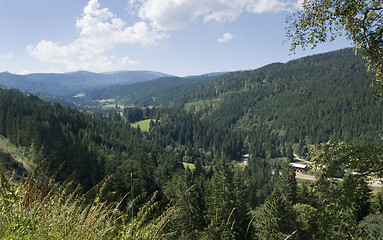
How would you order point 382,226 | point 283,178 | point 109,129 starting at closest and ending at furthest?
point 382,226
point 283,178
point 109,129

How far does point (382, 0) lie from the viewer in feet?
21.6

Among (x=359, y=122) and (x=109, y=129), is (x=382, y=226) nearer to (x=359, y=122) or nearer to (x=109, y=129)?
(x=109, y=129)

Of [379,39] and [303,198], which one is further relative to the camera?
[303,198]

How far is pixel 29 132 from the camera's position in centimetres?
5422

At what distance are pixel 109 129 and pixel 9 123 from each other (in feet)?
189

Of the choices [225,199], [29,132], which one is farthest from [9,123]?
[225,199]

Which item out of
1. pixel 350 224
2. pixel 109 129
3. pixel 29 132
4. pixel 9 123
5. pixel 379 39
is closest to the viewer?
pixel 350 224

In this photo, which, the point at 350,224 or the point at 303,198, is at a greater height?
the point at 350,224

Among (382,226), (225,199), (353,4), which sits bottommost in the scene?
(382,226)

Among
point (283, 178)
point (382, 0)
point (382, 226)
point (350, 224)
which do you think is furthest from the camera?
point (283, 178)

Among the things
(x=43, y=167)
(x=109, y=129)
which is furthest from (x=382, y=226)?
(x=109, y=129)

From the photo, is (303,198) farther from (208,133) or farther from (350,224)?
(208,133)

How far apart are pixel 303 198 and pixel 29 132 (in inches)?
2396

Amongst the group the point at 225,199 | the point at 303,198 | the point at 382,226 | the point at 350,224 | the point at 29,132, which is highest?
the point at 350,224
